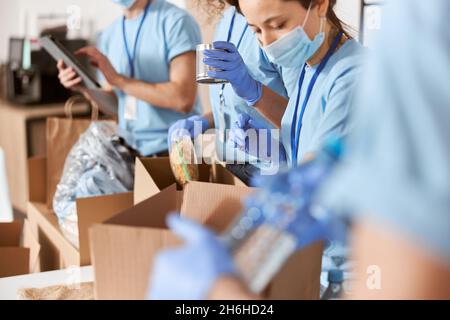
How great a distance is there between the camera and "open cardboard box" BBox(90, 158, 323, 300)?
900mm

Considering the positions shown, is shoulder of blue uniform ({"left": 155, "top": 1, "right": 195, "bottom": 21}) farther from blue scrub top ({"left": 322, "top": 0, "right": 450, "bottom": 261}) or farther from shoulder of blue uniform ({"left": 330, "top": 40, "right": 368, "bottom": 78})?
blue scrub top ({"left": 322, "top": 0, "right": 450, "bottom": 261})

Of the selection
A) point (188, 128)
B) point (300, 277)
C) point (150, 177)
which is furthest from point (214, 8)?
point (300, 277)

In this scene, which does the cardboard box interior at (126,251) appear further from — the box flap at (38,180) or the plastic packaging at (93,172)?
the box flap at (38,180)

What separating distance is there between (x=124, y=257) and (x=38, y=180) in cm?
165

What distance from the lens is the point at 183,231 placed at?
66cm

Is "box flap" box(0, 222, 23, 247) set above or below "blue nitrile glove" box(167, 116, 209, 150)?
below

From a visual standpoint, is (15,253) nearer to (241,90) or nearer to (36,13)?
(241,90)

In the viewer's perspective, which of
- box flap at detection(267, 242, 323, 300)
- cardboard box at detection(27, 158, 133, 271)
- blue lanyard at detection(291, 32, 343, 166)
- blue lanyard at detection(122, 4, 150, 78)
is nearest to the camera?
box flap at detection(267, 242, 323, 300)

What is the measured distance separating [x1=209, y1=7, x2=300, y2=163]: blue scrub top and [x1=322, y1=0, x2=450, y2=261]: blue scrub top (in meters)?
1.01

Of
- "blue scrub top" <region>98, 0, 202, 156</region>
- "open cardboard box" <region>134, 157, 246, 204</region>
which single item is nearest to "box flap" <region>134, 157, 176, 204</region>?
"open cardboard box" <region>134, 157, 246, 204</region>

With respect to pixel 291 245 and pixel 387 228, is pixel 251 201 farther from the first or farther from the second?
pixel 387 228

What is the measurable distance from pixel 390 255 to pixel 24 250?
1225 mm

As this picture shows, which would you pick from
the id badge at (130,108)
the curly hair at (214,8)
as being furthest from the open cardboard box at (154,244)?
the id badge at (130,108)

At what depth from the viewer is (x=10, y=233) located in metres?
1.76
